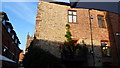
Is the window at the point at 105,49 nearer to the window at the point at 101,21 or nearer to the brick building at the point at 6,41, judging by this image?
the window at the point at 101,21

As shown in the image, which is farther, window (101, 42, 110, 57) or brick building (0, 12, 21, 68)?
brick building (0, 12, 21, 68)

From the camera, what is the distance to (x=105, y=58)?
987cm

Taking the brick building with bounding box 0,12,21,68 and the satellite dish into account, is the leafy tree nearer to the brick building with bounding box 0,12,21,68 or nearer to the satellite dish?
the brick building with bounding box 0,12,21,68

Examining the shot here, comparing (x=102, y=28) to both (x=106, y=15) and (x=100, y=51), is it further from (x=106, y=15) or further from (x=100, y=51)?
(x=100, y=51)

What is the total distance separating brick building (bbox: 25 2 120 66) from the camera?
9.41 m

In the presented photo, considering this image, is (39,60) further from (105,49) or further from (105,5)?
(105,49)

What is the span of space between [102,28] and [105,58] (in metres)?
2.93

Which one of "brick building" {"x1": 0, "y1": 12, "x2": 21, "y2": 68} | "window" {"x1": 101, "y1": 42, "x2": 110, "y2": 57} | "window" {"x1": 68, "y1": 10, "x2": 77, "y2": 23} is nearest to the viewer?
"window" {"x1": 101, "y1": 42, "x2": 110, "y2": 57}

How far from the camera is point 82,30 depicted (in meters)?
10.2

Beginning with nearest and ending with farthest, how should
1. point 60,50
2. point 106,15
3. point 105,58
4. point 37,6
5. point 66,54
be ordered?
point 66,54
point 60,50
point 105,58
point 37,6
point 106,15

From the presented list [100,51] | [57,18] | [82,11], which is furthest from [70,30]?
[100,51]

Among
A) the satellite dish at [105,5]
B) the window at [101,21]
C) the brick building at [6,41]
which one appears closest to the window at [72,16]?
the window at [101,21]

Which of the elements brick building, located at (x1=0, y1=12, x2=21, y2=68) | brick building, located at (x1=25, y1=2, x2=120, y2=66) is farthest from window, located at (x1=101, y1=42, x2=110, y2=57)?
brick building, located at (x1=0, y1=12, x2=21, y2=68)

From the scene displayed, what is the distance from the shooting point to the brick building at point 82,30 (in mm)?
9406
